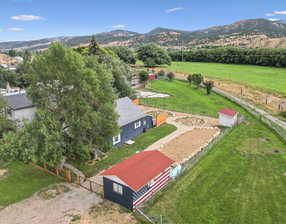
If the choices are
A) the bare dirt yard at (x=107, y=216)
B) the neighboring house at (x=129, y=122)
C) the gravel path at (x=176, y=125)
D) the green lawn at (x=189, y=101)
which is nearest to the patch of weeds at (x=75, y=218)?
the bare dirt yard at (x=107, y=216)

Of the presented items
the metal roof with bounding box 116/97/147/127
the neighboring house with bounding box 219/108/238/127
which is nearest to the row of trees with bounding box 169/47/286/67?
the neighboring house with bounding box 219/108/238/127

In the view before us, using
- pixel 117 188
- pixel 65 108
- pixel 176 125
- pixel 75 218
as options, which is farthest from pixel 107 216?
pixel 176 125

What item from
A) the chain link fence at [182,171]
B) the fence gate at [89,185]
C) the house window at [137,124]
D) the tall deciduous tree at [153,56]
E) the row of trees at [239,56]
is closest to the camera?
the chain link fence at [182,171]

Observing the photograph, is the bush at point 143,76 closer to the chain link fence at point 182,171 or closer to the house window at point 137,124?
the chain link fence at point 182,171

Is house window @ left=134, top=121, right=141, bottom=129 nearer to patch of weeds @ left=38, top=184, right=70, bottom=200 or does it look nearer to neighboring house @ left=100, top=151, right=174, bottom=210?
neighboring house @ left=100, top=151, right=174, bottom=210

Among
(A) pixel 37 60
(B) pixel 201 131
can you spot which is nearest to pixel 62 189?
(A) pixel 37 60

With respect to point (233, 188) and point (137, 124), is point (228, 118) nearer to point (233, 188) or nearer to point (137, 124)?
point (137, 124)

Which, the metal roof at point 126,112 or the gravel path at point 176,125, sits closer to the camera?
the gravel path at point 176,125
